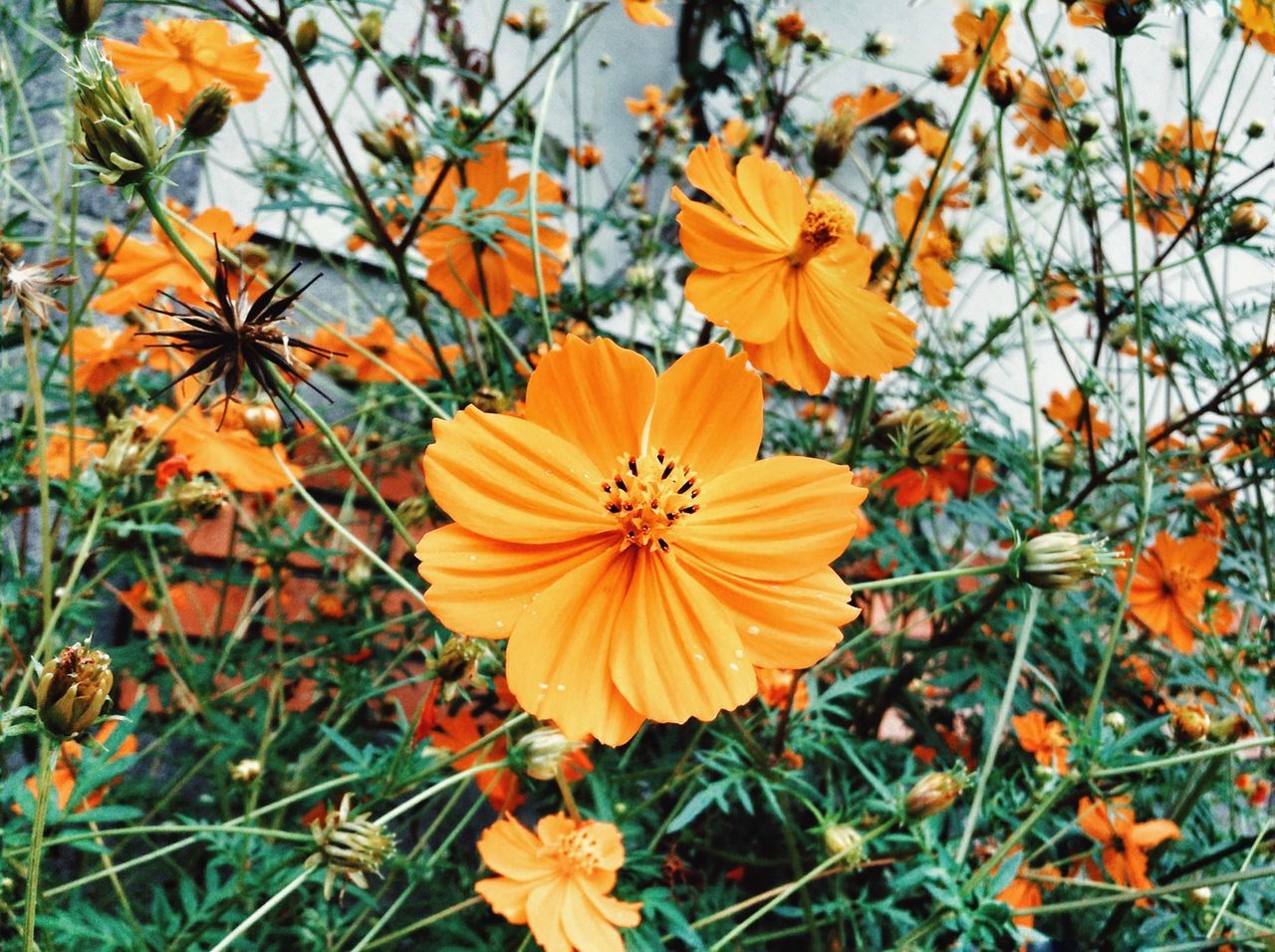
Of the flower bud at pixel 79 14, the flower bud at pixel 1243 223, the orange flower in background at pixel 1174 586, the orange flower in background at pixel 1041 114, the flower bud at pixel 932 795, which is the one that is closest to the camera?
the flower bud at pixel 79 14

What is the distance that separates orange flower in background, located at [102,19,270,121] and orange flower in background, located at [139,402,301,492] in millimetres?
263

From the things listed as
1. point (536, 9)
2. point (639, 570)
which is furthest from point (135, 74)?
point (639, 570)

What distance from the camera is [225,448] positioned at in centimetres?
73

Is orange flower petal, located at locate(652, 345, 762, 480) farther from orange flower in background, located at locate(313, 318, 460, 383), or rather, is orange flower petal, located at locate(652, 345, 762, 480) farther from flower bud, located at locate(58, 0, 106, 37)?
orange flower in background, located at locate(313, 318, 460, 383)

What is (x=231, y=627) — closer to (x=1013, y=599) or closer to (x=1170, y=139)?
(x=1013, y=599)

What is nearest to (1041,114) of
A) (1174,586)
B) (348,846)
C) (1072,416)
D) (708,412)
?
(1072,416)

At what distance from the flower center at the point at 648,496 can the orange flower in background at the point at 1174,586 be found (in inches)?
29.7

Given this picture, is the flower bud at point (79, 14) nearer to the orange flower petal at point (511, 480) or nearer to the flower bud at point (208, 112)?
the flower bud at point (208, 112)

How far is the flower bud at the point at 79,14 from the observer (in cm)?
51

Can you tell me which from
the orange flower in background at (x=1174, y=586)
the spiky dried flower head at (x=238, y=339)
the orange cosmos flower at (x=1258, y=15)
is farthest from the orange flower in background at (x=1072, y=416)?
the spiky dried flower head at (x=238, y=339)

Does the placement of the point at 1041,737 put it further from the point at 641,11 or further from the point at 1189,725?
the point at 641,11

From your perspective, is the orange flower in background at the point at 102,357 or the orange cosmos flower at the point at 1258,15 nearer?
the orange cosmos flower at the point at 1258,15

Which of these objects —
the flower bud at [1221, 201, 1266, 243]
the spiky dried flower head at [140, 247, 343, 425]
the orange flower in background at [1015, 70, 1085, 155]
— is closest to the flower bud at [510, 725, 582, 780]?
the spiky dried flower head at [140, 247, 343, 425]

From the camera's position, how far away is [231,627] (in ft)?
4.59
